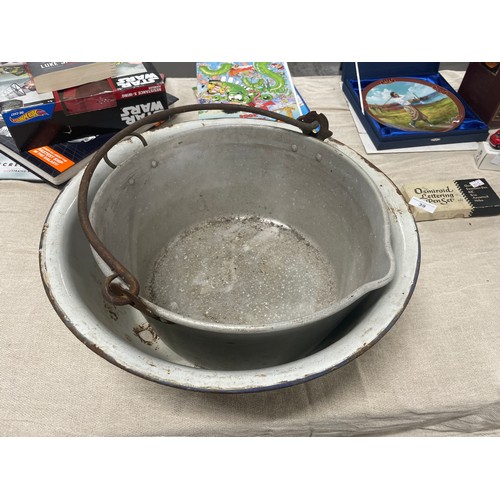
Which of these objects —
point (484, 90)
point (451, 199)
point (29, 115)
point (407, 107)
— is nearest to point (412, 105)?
point (407, 107)

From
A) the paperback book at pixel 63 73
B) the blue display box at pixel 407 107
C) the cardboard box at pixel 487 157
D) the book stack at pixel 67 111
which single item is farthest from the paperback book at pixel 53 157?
the cardboard box at pixel 487 157

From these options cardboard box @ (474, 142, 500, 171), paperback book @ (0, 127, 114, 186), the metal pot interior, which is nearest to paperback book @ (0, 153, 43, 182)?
paperback book @ (0, 127, 114, 186)

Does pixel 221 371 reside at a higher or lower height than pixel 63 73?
lower

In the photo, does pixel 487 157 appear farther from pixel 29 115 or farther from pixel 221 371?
pixel 29 115

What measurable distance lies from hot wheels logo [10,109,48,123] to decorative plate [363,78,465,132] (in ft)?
2.65

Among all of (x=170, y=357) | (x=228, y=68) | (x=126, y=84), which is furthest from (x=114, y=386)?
(x=228, y=68)

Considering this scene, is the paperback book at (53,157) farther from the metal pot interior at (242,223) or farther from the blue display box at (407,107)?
the blue display box at (407,107)

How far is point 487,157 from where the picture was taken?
103 cm

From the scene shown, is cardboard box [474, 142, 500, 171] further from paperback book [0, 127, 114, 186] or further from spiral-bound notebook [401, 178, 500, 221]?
paperback book [0, 127, 114, 186]

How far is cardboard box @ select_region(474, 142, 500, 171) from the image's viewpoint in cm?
103

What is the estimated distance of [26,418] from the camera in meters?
0.65

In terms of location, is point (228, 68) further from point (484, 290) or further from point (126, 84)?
point (484, 290)

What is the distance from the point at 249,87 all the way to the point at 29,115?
0.56m

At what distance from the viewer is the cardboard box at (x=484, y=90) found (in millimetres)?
1087
